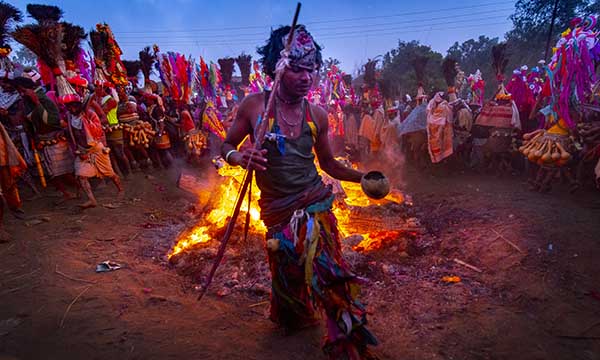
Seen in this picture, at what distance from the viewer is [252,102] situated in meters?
2.52

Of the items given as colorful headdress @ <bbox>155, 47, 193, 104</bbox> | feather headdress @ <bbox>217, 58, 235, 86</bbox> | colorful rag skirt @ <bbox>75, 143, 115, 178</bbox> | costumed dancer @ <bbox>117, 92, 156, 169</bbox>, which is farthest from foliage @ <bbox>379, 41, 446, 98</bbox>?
colorful rag skirt @ <bbox>75, 143, 115, 178</bbox>

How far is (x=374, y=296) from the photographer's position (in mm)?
3557

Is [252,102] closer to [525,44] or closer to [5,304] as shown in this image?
[5,304]

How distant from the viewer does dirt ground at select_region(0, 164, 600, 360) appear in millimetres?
2598

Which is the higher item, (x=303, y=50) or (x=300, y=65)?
(x=303, y=50)

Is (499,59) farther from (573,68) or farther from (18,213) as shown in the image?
(18,213)

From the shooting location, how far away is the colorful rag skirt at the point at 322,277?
2.19 meters

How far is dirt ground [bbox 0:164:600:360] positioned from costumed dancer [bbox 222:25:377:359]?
53 centimetres

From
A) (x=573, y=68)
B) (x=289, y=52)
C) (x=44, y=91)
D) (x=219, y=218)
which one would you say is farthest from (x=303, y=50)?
(x=44, y=91)

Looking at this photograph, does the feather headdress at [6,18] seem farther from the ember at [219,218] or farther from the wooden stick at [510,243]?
the wooden stick at [510,243]

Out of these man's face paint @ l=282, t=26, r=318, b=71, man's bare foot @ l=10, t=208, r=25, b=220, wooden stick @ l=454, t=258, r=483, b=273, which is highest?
man's face paint @ l=282, t=26, r=318, b=71

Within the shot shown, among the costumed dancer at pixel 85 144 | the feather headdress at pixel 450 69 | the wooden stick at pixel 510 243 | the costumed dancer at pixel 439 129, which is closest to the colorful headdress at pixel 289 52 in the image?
the wooden stick at pixel 510 243

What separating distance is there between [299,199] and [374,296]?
5.94ft

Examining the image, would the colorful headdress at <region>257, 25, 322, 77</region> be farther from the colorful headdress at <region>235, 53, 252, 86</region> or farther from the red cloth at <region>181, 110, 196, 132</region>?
the colorful headdress at <region>235, 53, 252, 86</region>
